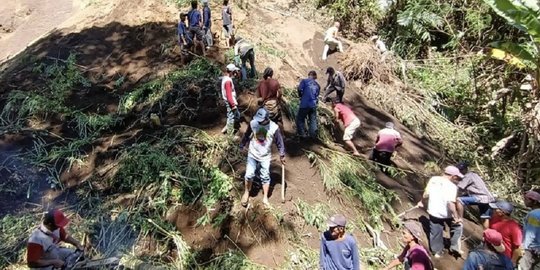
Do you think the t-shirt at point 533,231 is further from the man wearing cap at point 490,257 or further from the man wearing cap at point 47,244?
the man wearing cap at point 47,244

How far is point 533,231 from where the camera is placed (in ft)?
20.6

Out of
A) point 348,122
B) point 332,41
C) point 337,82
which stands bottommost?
point 332,41

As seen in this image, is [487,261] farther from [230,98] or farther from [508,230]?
[230,98]

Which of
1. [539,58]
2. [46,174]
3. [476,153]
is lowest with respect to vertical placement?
[476,153]

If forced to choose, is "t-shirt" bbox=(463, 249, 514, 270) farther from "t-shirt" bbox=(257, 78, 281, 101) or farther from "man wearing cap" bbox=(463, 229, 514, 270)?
"t-shirt" bbox=(257, 78, 281, 101)

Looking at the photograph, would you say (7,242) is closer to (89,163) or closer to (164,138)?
(89,163)

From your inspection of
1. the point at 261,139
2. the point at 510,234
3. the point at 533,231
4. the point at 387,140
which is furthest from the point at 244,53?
the point at 533,231

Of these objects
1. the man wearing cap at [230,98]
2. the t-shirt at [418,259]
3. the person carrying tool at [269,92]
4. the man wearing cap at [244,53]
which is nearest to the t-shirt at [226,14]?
the man wearing cap at [244,53]

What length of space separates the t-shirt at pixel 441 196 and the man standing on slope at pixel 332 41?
297 inches

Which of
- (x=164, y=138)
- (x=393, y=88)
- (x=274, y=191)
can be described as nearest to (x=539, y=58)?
(x=393, y=88)

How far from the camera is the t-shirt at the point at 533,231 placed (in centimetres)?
625

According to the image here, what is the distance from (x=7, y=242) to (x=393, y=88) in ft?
32.6

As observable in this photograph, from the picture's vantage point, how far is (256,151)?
679cm

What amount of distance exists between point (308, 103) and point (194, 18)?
12.3 ft
